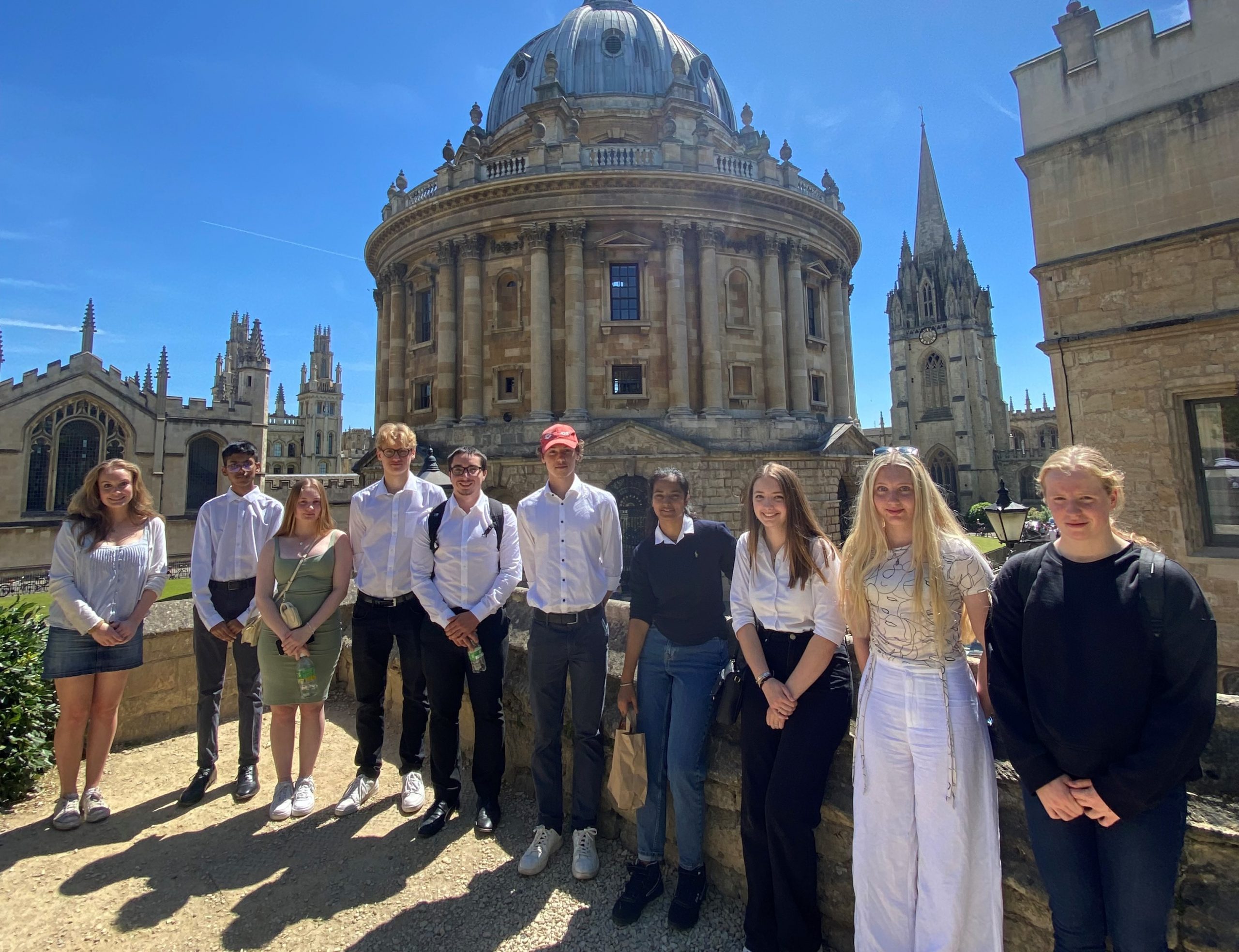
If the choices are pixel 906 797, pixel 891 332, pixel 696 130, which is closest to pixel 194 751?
pixel 906 797

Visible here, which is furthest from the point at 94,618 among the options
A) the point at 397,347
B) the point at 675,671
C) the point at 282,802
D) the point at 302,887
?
the point at 397,347

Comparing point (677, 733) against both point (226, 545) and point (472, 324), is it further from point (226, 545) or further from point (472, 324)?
point (472, 324)

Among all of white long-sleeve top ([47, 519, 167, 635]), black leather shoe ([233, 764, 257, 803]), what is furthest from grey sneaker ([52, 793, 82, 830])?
white long-sleeve top ([47, 519, 167, 635])

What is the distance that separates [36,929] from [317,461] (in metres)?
86.3

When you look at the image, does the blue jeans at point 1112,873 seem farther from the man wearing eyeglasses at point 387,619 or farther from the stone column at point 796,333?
the stone column at point 796,333

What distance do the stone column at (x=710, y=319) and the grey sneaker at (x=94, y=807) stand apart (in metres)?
20.0

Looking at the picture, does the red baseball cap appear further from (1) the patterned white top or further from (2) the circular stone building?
(2) the circular stone building

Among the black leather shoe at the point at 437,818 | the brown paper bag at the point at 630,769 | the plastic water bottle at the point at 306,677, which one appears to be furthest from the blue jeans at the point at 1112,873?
the plastic water bottle at the point at 306,677

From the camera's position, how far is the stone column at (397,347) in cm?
2648

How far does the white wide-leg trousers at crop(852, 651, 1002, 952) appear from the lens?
254cm

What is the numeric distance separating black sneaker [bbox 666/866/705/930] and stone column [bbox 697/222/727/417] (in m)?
20.0

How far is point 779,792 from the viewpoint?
119 inches

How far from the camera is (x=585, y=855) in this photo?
3.83 meters

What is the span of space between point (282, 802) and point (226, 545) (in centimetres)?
206
